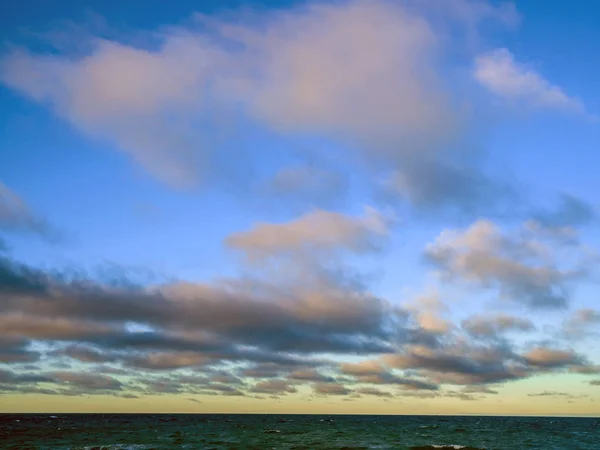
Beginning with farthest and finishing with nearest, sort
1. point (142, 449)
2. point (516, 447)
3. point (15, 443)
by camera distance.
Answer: point (516, 447)
point (15, 443)
point (142, 449)

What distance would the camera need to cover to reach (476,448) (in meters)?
78.2

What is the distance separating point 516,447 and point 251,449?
44069mm

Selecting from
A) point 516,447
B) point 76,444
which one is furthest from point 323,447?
point 76,444

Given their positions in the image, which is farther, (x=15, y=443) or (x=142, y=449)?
(x=15, y=443)

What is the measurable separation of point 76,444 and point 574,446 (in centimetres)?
8370

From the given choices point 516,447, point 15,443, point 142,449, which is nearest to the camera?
point 142,449

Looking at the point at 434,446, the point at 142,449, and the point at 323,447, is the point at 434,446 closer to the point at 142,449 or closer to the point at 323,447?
the point at 323,447

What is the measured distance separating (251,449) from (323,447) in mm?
10924

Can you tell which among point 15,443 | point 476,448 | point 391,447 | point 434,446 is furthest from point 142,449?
point 476,448

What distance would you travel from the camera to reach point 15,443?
78.2m

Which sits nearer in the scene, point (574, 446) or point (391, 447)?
point (391, 447)

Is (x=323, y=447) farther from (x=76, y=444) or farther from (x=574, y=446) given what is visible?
(x=574, y=446)

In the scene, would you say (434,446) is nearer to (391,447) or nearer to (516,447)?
(391,447)

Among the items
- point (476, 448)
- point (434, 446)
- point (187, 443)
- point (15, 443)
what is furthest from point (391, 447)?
Result: point (15, 443)
